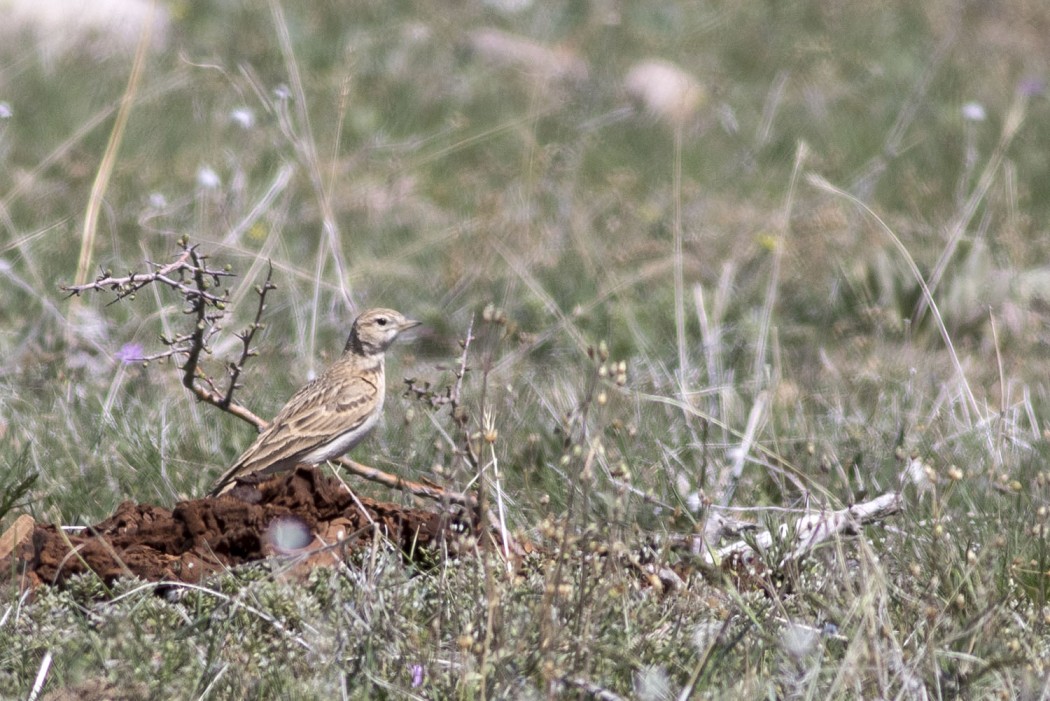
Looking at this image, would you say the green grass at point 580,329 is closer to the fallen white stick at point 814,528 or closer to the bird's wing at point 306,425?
the fallen white stick at point 814,528

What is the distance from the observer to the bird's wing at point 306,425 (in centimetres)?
491

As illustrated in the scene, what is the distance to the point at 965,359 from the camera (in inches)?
269

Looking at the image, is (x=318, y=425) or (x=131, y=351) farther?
(x=131, y=351)

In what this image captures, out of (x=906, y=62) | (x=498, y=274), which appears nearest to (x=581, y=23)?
(x=906, y=62)

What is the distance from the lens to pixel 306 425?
16.4 ft

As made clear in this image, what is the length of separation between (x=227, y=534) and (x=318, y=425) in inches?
40.0

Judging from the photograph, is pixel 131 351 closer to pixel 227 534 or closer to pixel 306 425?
pixel 306 425

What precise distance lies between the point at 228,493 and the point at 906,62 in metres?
9.26

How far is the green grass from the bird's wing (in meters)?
0.21

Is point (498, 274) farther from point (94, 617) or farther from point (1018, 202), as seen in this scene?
point (94, 617)

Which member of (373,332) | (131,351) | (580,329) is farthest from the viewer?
(580,329)

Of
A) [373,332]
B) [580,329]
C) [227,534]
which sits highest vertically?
[227,534]

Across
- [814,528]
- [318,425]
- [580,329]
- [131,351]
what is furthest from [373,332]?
[814,528]

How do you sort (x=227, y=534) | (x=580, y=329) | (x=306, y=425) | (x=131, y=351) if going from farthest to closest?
1. (x=580, y=329)
2. (x=131, y=351)
3. (x=306, y=425)
4. (x=227, y=534)
